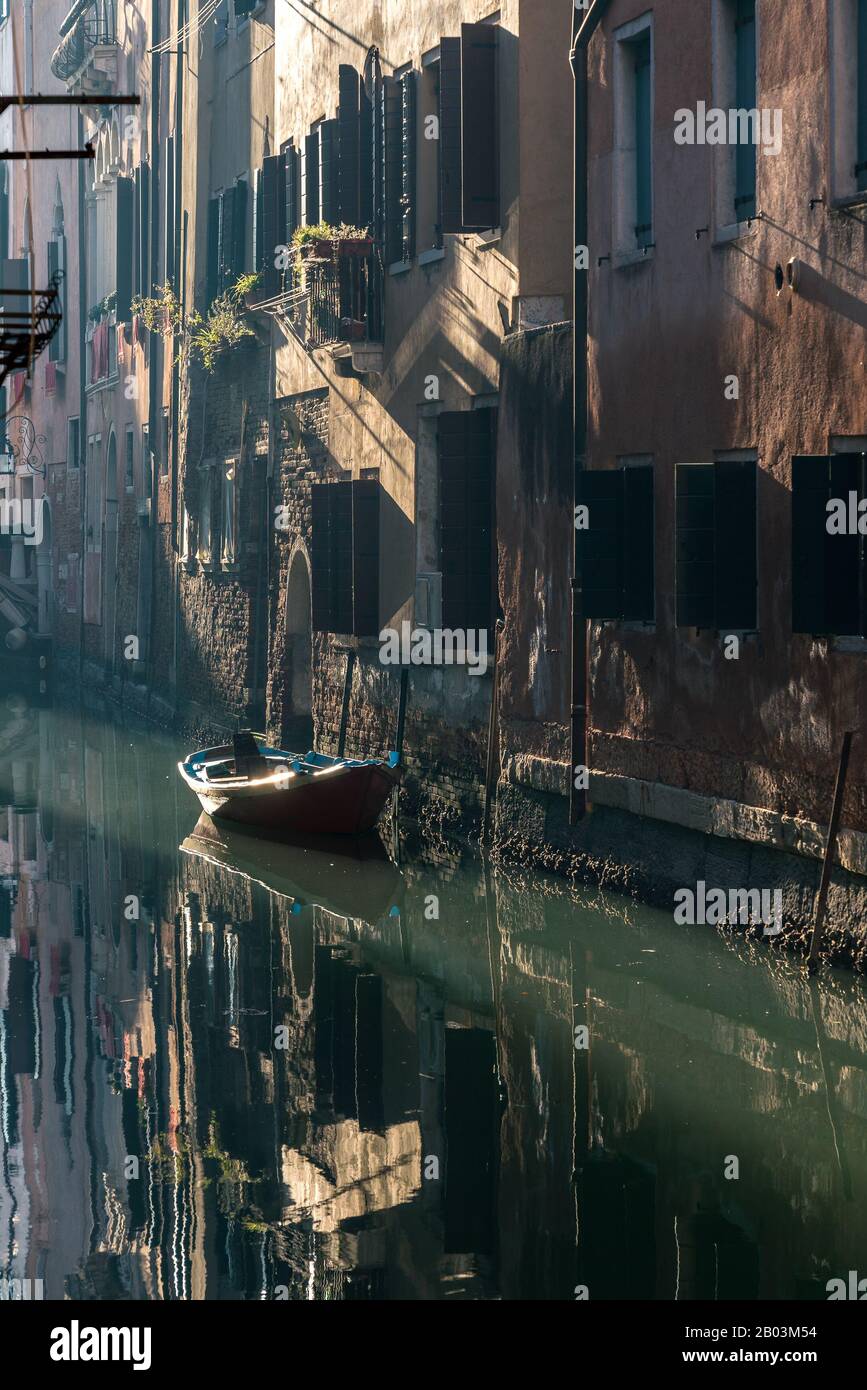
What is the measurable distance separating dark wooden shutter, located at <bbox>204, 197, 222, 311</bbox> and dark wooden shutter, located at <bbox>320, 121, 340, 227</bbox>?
5.57 m

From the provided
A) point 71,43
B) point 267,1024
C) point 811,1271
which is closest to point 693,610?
point 267,1024

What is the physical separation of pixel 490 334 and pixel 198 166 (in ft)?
37.2

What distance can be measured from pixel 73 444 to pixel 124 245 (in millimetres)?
7694

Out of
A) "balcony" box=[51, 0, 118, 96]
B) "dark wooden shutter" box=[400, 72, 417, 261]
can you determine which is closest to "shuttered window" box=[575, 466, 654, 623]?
"dark wooden shutter" box=[400, 72, 417, 261]

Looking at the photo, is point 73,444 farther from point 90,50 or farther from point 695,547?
point 695,547

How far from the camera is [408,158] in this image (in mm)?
18641

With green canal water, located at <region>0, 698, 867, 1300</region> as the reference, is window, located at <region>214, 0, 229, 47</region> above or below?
above

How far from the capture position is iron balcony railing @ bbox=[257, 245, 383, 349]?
19.7 metres

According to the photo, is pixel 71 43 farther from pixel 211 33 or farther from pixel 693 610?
pixel 693 610

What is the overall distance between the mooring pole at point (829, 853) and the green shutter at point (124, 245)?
75.1 feet

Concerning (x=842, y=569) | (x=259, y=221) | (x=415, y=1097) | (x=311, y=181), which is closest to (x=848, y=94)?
(x=842, y=569)

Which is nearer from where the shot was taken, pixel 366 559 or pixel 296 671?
pixel 366 559

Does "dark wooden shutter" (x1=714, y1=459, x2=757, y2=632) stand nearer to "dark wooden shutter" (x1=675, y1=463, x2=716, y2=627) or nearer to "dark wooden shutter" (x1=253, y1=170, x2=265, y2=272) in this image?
"dark wooden shutter" (x1=675, y1=463, x2=716, y2=627)

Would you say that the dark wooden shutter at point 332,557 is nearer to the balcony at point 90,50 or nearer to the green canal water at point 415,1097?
the green canal water at point 415,1097
